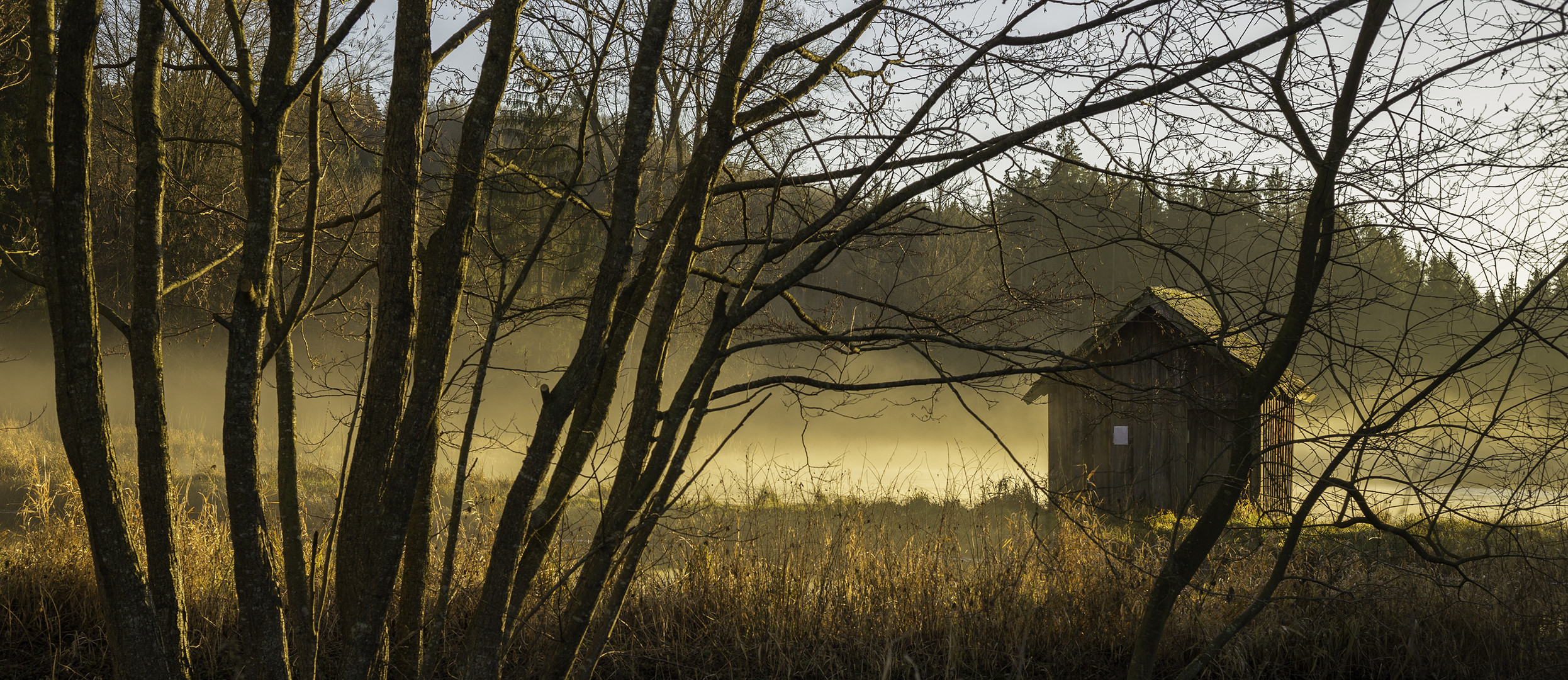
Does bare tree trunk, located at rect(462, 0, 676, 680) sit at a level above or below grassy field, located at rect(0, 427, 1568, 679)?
above

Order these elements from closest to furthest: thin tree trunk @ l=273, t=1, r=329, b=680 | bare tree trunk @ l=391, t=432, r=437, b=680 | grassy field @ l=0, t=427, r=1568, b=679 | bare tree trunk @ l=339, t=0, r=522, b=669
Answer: bare tree trunk @ l=339, t=0, r=522, b=669 → thin tree trunk @ l=273, t=1, r=329, b=680 → bare tree trunk @ l=391, t=432, r=437, b=680 → grassy field @ l=0, t=427, r=1568, b=679

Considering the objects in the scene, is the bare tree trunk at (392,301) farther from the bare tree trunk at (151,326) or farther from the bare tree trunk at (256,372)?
the bare tree trunk at (151,326)

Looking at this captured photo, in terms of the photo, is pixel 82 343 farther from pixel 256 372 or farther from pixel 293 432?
pixel 293 432

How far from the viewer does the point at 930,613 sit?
5086 mm

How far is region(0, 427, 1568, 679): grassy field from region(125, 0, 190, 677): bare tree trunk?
1557mm

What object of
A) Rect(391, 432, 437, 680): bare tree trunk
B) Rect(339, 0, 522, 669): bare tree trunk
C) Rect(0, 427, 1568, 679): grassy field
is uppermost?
Rect(339, 0, 522, 669): bare tree trunk

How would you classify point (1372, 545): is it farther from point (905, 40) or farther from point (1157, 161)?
point (905, 40)

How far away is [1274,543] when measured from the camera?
5.57m

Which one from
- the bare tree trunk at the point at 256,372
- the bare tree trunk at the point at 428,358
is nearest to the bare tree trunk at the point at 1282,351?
the bare tree trunk at the point at 428,358

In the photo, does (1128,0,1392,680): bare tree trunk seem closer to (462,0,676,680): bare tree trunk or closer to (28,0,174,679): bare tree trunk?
(462,0,676,680): bare tree trunk

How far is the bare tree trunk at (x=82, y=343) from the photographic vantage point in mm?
2982

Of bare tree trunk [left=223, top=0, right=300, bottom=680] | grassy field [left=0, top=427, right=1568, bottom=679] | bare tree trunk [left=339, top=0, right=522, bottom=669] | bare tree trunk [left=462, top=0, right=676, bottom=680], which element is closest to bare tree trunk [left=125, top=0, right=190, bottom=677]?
bare tree trunk [left=223, top=0, right=300, bottom=680]

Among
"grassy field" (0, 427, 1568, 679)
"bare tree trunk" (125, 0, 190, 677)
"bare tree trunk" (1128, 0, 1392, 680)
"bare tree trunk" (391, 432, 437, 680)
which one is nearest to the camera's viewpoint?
"bare tree trunk" (1128, 0, 1392, 680)

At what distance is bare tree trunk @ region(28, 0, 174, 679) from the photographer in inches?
117
